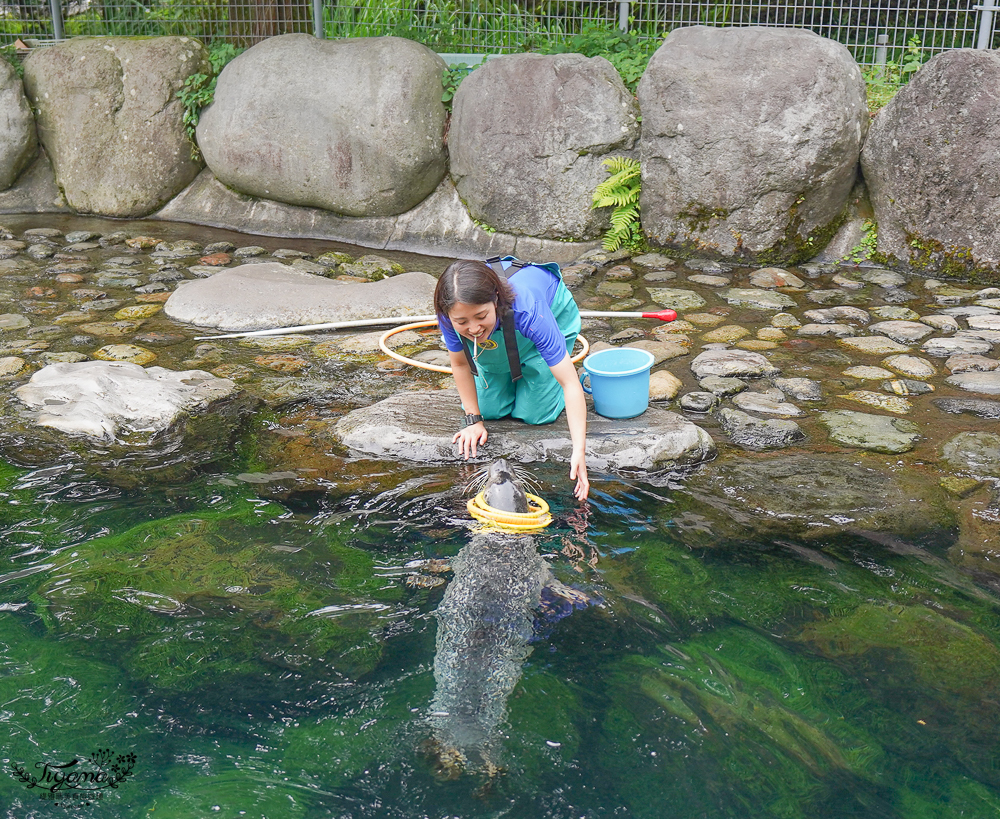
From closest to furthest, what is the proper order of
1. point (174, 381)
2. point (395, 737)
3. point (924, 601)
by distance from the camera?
point (395, 737), point (924, 601), point (174, 381)

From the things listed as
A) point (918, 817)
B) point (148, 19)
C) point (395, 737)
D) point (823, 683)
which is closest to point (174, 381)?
point (395, 737)

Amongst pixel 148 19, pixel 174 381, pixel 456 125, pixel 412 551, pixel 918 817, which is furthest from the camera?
pixel 148 19

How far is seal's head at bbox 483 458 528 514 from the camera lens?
366cm

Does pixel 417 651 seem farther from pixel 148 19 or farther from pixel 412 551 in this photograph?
pixel 148 19

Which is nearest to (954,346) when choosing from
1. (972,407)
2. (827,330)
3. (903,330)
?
(903,330)

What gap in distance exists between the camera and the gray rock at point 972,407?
16.1 ft

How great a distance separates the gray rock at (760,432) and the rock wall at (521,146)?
3.42 meters

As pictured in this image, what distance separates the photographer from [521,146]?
8.30 metres

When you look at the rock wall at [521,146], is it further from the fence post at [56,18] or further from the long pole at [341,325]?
the long pole at [341,325]

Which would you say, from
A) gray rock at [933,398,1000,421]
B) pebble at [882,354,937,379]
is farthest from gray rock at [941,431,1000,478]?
pebble at [882,354,937,379]

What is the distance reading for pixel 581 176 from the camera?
8.30 metres

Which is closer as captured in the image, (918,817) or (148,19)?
(918,817)

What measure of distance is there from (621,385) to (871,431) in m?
1.41

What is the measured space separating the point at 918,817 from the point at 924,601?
41.1 inches
